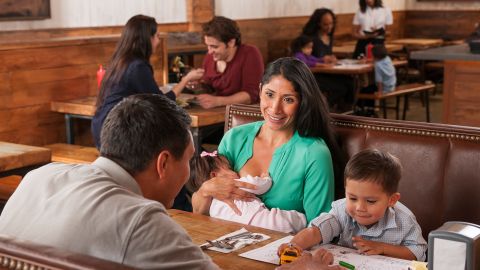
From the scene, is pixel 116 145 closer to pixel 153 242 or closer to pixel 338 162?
pixel 153 242

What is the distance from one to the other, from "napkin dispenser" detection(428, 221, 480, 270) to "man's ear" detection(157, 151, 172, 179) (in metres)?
Result: 0.65

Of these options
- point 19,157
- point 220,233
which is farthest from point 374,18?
point 220,233

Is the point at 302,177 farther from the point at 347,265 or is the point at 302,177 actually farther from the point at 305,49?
the point at 305,49

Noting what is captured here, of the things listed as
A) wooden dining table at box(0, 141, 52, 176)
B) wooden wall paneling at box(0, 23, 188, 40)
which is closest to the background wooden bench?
wooden dining table at box(0, 141, 52, 176)

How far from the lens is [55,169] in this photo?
183 cm

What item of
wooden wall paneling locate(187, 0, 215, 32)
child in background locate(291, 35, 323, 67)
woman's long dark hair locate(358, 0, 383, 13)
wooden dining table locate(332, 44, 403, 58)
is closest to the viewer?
child in background locate(291, 35, 323, 67)

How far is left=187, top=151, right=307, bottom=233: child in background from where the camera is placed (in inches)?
112

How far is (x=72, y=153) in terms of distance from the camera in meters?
5.41

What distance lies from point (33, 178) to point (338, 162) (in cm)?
158

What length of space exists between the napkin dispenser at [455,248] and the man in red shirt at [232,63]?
3.75 meters

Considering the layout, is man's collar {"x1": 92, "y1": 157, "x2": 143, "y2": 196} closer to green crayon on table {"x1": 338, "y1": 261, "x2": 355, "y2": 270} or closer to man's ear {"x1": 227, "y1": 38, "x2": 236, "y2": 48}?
green crayon on table {"x1": 338, "y1": 261, "x2": 355, "y2": 270}

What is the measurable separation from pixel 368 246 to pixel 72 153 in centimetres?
343

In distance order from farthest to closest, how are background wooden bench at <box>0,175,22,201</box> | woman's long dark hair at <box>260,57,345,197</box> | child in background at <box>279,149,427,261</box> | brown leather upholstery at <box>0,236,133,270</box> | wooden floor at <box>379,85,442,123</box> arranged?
wooden floor at <box>379,85,442,123</box>
background wooden bench at <box>0,175,22,201</box>
woman's long dark hair at <box>260,57,345,197</box>
child in background at <box>279,149,427,261</box>
brown leather upholstery at <box>0,236,133,270</box>

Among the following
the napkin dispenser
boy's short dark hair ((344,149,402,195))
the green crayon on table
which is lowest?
the green crayon on table
